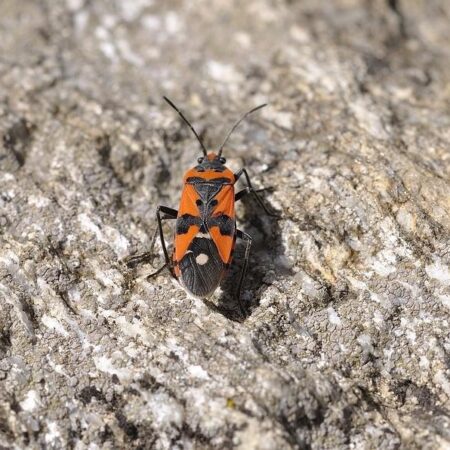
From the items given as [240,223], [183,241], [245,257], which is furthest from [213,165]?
[245,257]

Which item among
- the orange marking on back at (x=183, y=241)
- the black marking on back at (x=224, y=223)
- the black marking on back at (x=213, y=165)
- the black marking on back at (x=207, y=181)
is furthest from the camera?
the black marking on back at (x=213, y=165)

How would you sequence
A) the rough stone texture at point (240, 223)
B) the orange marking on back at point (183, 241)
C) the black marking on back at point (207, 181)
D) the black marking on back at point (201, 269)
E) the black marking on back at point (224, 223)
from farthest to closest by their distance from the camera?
the black marking on back at point (207, 181), the black marking on back at point (224, 223), the orange marking on back at point (183, 241), the black marking on back at point (201, 269), the rough stone texture at point (240, 223)

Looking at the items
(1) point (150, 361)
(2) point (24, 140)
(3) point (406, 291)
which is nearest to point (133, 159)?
(2) point (24, 140)

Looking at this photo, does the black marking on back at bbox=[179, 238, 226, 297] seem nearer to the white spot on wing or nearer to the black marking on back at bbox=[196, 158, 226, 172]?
the white spot on wing

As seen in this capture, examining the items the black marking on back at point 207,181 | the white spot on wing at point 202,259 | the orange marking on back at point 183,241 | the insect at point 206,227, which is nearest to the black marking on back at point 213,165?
the insect at point 206,227

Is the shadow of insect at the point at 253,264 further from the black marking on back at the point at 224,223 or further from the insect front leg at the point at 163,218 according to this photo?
the insect front leg at the point at 163,218

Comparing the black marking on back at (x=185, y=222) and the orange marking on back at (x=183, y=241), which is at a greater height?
the black marking on back at (x=185, y=222)
